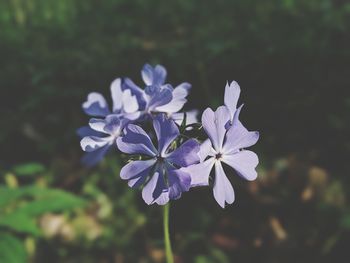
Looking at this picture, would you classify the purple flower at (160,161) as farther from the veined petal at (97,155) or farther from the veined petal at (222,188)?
the veined petal at (97,155)

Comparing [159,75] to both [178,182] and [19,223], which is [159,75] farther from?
[19,223]

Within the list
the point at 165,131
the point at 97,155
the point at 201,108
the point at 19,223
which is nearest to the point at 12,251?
the point at 19,223

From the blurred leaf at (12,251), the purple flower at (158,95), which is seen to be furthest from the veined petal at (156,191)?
the blurred leaf at (12,251)

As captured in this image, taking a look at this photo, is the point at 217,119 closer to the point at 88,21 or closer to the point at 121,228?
the point at 121,228

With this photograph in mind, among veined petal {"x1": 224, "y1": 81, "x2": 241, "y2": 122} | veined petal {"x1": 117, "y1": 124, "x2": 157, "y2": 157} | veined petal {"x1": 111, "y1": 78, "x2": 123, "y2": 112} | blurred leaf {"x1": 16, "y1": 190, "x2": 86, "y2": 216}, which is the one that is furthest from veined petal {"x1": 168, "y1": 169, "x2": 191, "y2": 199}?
blurred leaf {"x1": 16, "y1": 190, "x2": 86, "y2": 216}

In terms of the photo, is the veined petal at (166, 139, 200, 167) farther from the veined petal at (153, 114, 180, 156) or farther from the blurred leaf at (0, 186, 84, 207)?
the blurred leaf at (0, 186, 84, 207)
